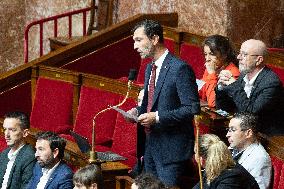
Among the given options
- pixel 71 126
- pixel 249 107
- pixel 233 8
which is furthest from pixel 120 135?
pixel 233 8

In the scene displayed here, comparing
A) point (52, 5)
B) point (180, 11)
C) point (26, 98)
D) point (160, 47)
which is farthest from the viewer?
point (52, 5)

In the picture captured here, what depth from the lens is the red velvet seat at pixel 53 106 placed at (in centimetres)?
283

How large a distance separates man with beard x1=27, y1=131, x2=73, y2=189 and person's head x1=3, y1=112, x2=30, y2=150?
0.17 metres

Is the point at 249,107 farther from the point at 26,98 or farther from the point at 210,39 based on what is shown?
the point at 26,98

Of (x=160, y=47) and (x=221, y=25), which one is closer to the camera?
(x=160, y=47)

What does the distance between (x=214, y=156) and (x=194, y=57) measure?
109cm

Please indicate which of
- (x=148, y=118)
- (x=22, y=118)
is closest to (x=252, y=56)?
(x=148, y=118)

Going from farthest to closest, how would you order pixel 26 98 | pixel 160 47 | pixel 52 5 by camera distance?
pixel 52 5 < pixel 26 98 < pixel 160 47

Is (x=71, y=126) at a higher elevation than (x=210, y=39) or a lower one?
lower

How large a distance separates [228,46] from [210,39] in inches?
2.1

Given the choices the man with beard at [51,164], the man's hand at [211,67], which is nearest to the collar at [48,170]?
the man with beard at [51,164]

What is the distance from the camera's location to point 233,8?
Result: 319cm

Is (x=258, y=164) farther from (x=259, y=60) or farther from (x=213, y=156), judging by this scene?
(x=259, y=60)

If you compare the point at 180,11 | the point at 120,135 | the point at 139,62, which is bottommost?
the point at 120,135
